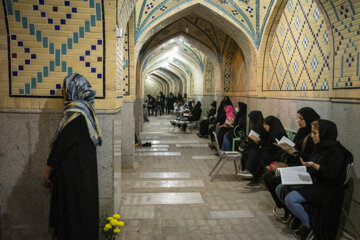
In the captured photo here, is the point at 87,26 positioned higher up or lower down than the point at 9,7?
lower down

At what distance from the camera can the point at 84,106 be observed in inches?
99.3

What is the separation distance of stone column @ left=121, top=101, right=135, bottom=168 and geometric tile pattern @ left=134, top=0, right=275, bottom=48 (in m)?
2.16

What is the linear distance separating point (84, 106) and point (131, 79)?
151 inches

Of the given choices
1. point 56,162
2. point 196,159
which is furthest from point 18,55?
point 196,159

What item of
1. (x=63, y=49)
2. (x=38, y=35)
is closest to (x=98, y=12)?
(x=63, y=49)

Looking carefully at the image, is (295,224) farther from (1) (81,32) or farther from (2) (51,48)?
(2) (51,48)

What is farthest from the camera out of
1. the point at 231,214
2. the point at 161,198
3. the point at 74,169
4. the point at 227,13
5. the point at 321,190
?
the point at 227,13

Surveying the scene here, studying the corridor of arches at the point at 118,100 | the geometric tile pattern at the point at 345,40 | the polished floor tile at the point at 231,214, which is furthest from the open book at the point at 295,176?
the geometric tile pattern at the point at 345,40

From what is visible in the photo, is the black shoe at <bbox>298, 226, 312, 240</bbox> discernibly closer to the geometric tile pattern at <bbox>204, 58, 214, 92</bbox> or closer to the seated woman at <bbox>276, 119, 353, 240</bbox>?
the seated woman at <bbox>276, 119, 353, 240</bbox>

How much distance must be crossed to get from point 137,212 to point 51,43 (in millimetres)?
2250

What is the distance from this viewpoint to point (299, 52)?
5.52 meters

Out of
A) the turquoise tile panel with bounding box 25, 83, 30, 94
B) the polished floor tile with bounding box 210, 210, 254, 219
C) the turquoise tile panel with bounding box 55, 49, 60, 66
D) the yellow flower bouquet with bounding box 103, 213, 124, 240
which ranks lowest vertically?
the polished floor tile with bounding box 210, 210, 254, 219

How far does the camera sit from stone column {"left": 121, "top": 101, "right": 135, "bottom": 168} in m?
5.95

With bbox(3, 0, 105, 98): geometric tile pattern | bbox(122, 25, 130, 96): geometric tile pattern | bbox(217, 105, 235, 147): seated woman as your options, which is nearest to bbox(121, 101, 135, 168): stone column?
bbox(122, 25, 130, 96): geometric tile pattern
